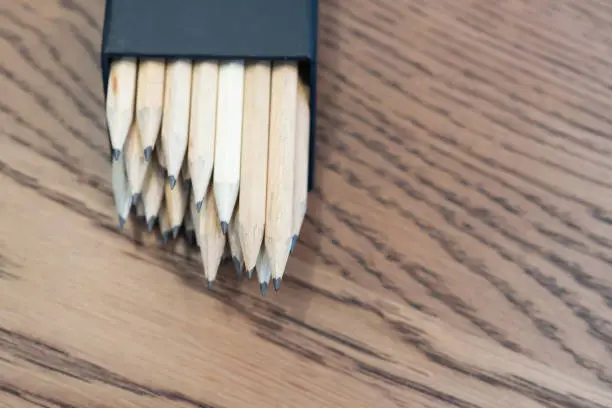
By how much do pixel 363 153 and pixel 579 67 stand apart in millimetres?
141

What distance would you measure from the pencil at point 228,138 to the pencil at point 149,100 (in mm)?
26

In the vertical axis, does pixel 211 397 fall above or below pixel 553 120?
below

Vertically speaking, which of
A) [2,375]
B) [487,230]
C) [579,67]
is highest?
[579,67]

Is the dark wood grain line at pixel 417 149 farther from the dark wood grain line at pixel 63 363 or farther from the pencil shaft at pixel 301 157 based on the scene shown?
the dark wood grain line at pixel 63 363

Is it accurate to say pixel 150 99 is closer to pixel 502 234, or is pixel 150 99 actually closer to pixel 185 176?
pixel 185 176

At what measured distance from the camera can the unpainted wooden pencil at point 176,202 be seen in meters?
0.29

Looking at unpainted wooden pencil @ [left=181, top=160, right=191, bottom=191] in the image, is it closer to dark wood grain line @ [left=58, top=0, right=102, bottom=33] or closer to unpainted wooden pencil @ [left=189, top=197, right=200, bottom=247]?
unpainted wooden pencil @ [left=189, top=197, right=200, bottom=247]

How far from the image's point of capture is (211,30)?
0.91 ft

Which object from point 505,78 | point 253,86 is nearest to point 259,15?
point 253,86

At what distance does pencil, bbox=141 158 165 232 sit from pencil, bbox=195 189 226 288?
0.02 metres

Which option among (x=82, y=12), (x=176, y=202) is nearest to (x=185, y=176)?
(x=176, y=202)

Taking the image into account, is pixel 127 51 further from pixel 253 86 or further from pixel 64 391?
pixel 64 391

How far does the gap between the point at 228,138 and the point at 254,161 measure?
16 mm

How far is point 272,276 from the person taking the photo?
28 cm
